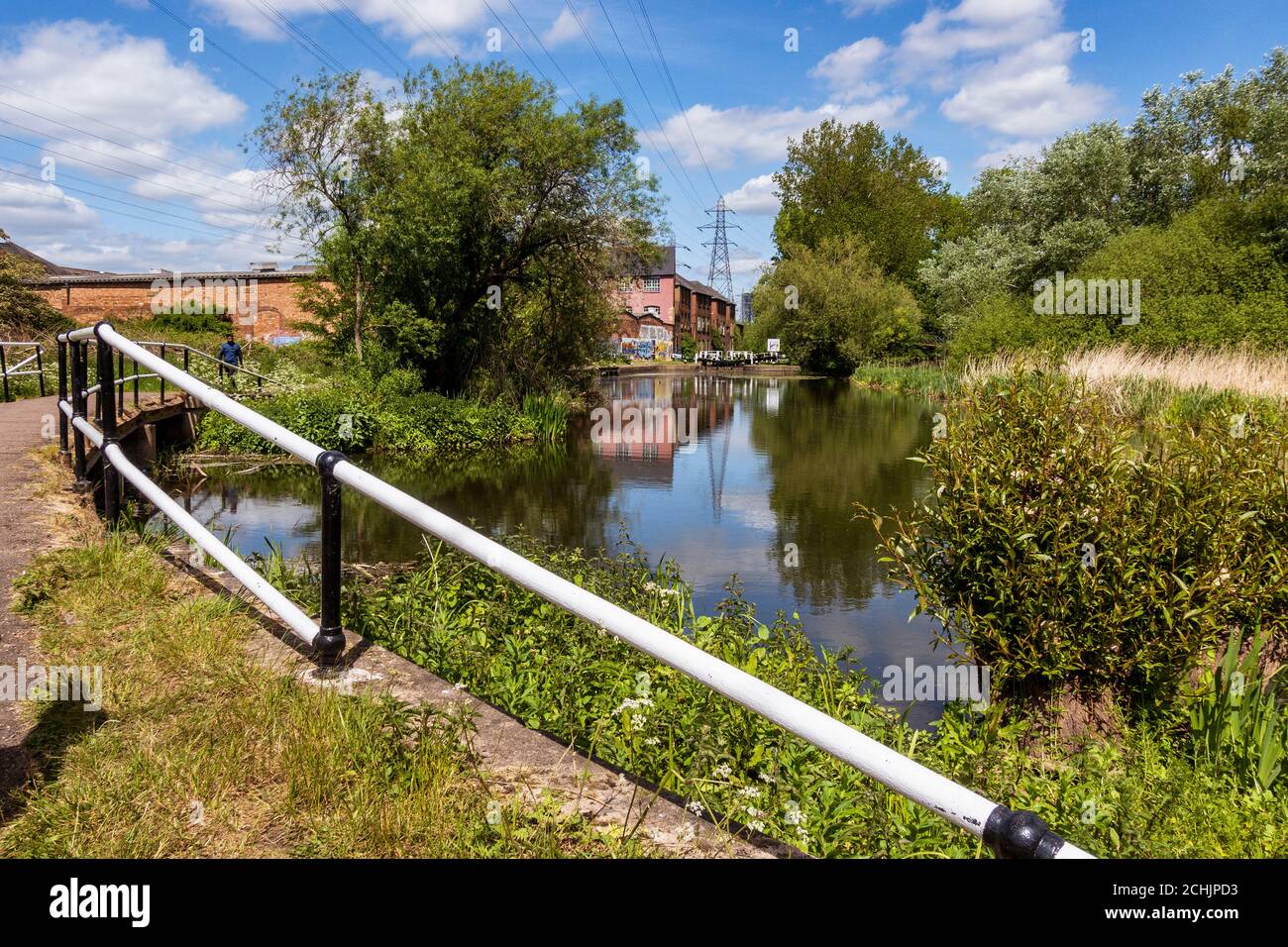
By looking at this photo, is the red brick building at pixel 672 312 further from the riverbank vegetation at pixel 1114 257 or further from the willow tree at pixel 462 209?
the willow tree at pixel 462 209

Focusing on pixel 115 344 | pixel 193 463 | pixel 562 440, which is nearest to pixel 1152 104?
pixel 562 440

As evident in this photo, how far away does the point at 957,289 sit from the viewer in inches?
1719

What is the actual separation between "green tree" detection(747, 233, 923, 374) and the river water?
28.1m

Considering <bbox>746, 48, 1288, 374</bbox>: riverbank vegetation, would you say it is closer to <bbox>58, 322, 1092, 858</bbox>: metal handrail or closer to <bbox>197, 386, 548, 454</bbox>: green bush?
<bbox>58, 322, 1092, 858</bbox>: metal handrail

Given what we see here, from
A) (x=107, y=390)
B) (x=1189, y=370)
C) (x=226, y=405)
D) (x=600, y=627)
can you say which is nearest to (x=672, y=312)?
(x=1189, y=370)

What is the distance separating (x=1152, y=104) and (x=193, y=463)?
39.5 m

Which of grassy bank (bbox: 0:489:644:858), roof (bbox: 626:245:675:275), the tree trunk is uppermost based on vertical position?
roof (bbox: 626:245:675:275)

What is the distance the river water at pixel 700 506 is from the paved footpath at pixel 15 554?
1.32 metres

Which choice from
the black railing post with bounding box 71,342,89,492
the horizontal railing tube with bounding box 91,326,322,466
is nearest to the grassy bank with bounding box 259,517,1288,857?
the horizontal railing tube with bounding box 91,326,322,466

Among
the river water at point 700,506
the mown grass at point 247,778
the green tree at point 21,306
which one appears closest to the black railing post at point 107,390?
the mown grass at point 247,778

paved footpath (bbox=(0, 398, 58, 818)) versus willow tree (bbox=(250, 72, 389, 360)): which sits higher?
willow tree (bbox=(250, 72, 389, 360))

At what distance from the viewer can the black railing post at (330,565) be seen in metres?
2.93

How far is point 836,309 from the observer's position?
5194 cm

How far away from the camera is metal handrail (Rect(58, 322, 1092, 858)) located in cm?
155
